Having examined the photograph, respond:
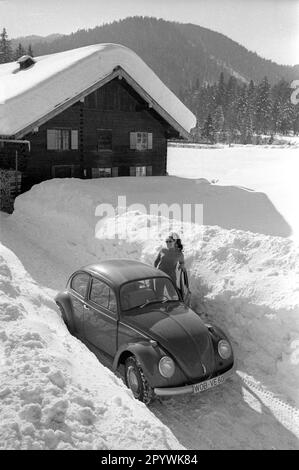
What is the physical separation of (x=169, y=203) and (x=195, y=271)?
6.52 metres

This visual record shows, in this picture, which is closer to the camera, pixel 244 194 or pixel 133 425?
pixel 133 425

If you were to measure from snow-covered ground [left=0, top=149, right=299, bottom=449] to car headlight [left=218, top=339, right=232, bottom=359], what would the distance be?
0.69 m

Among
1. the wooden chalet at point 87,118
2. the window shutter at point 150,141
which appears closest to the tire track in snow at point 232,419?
the wooden chalet at point 87,118

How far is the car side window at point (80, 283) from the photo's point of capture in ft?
24.8

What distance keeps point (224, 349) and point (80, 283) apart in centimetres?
295

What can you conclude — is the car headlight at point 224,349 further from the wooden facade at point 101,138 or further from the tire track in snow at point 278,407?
the wooden facade at point 101,138

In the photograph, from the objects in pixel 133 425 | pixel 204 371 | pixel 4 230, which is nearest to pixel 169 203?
pixel 4 230

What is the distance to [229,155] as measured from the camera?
135 ft

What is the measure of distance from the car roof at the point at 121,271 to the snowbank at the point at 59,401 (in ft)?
5.69

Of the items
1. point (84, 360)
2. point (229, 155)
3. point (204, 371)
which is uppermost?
point (229, 155)

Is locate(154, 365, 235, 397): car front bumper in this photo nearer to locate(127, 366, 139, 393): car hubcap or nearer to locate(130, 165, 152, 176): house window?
locate(127, 366, 139, 393): car hubcap

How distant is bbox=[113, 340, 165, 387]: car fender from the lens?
227 inches

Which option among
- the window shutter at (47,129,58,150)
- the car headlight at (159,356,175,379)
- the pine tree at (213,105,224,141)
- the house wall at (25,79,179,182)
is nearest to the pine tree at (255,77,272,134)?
the pine tree at (213,105,224,141)
